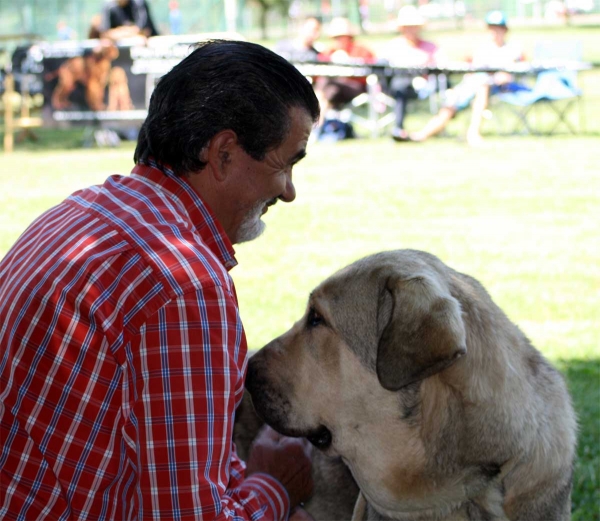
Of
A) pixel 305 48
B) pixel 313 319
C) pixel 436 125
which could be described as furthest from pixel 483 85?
pixel 313 319

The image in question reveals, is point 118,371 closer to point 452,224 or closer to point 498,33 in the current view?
point 452,224

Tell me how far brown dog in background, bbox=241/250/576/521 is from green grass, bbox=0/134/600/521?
1.53 meters

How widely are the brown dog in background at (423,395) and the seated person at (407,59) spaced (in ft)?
48.0

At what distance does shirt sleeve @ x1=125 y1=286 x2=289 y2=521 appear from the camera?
7.70ft

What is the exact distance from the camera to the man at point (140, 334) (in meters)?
2.37

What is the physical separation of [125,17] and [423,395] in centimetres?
1709

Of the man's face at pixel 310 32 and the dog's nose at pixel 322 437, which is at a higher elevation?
the man's face at pixel 310 32

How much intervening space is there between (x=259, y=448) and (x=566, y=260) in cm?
599

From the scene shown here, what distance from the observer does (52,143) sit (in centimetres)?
1875

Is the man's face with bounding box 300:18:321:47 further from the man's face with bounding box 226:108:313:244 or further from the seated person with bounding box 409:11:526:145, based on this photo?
the man's face with bounding box 226:108:313:244

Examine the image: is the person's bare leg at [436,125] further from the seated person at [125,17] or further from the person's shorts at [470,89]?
the seated person at [125,17]

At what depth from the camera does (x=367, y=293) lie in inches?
124

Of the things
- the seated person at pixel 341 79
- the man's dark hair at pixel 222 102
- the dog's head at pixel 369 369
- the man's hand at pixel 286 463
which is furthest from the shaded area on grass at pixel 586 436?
the seated person at pixel 341 79

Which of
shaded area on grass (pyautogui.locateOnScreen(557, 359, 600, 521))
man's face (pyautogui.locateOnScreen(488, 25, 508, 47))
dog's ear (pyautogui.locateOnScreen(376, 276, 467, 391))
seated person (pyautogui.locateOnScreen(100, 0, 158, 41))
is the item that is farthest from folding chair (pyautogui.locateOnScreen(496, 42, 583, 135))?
dog's ear (pyautogui.locateOnScreen(376, 276, 467, 391))
